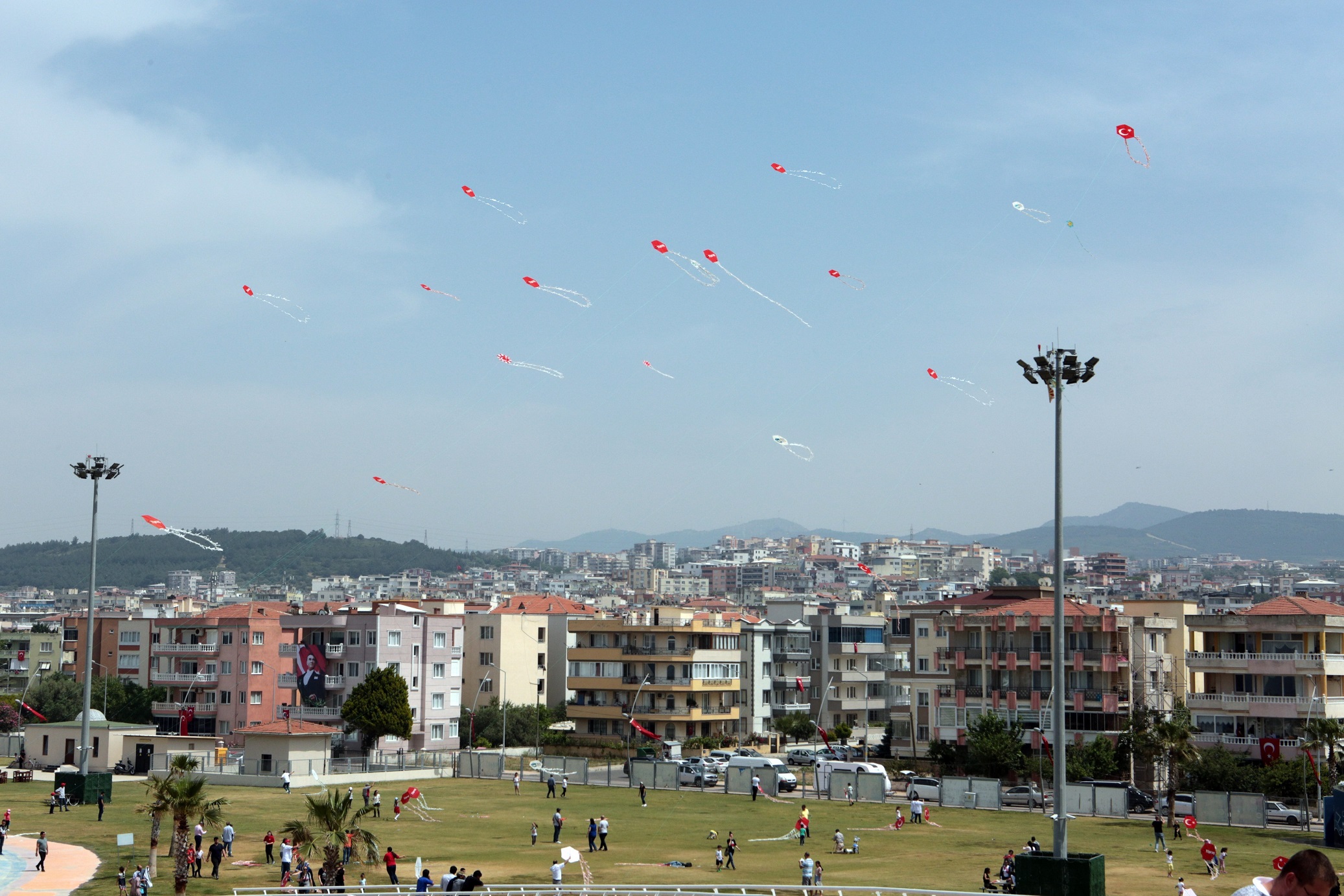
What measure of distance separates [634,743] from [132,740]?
3186 centimetres

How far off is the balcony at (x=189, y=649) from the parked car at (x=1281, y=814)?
6690 cm

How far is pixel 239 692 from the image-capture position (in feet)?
299

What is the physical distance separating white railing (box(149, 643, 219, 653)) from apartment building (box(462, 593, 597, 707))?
1822cm

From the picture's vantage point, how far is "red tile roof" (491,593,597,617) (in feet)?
386

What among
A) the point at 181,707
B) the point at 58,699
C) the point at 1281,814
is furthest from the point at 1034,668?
the point at 58,699

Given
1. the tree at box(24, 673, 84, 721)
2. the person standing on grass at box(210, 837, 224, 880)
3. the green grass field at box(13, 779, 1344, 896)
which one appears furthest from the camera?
the tree at box(24, 673, 84, 721)

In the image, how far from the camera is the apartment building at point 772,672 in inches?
3863

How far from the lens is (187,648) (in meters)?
93.6

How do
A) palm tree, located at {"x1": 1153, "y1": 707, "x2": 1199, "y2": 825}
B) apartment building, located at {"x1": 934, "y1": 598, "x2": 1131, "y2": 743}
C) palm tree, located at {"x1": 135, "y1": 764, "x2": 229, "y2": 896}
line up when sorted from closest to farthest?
palm tree, located at {"x1": 135, "y1": 764, "x2": 229, "y2": 896} < palm tree, located at {"x1": 1153, "y1": 707, "x2": 1199, "y2": 825} < apartment building, located at {"x1": 934, "y1": 598, "x2": 1131, "y2": 743}

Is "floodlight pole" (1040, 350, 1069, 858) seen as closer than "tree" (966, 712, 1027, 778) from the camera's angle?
Yes

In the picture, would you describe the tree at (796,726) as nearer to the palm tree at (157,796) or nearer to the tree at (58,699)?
the tree at (58,699)

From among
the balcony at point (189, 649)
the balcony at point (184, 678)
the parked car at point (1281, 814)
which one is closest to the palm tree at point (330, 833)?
the parked car at point (1281, 814)

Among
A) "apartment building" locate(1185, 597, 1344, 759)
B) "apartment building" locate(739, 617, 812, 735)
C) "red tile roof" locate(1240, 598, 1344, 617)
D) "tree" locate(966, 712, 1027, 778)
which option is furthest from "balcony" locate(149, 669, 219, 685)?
"red tile roof" locate(1240, 598, 1344, 617)

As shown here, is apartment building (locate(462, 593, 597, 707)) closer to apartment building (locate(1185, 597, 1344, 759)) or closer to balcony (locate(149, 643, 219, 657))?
balcony (locate(149, 643, 219, 657))
